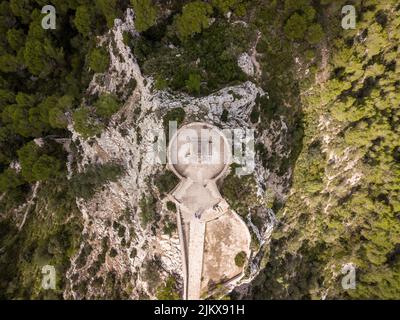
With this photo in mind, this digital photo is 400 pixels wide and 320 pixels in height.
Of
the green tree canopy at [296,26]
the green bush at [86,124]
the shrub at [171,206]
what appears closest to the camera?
the shrub at [171,206]

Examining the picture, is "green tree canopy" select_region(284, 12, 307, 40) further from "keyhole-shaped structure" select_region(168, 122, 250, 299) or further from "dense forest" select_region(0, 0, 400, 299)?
"keyhole-shaped structure" select_region(168, 122, 250, 299)

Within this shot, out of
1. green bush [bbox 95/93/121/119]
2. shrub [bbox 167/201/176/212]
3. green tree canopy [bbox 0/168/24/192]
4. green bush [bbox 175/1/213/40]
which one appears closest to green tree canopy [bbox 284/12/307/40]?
green bush [bbox 175/1/213/40]

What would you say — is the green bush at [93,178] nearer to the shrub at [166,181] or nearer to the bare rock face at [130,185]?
the bare rock face at [130,185]

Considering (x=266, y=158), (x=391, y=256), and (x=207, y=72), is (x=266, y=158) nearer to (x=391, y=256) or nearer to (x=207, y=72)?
(x=207, y=72)

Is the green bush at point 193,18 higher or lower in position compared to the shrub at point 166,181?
higher

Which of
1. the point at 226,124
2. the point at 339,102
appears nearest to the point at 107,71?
the point at 226,124

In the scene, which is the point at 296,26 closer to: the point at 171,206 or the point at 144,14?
the point at 144,14

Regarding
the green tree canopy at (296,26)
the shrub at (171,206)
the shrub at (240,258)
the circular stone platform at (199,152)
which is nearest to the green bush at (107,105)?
the circular stone platform at (199,152)
